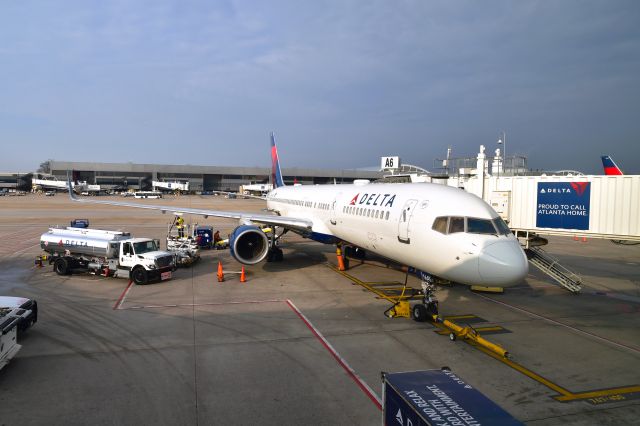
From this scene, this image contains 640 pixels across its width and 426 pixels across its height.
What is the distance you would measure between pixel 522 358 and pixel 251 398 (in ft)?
21.5

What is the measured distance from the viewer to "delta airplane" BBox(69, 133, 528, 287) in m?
10.2

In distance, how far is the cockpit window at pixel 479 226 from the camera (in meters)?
10.8

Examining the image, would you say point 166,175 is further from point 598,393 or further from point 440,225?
point 598,393

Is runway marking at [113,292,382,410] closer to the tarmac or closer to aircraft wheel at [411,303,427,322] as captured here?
the tarmac

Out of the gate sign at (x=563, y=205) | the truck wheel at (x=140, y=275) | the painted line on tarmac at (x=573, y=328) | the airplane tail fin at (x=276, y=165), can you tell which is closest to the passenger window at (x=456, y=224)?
the painted line on tarmac at (x=573, y=328)

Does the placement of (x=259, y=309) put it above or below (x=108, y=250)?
below

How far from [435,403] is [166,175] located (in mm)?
147056

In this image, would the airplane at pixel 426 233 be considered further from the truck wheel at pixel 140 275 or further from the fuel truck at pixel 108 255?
the truck wheel at pixel 140 275

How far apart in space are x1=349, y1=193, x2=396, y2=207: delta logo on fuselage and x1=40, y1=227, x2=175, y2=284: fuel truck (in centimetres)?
840

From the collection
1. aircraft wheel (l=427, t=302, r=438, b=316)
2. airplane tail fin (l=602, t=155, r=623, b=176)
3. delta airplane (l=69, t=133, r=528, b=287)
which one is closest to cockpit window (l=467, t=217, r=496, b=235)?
delta airplane (l=69, t=133, r=528, b=287)

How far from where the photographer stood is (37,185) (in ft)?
398

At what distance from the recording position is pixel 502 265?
991 centimetres

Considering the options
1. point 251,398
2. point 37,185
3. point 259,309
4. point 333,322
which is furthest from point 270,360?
point 37,185

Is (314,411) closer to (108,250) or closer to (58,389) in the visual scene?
(58,389)
